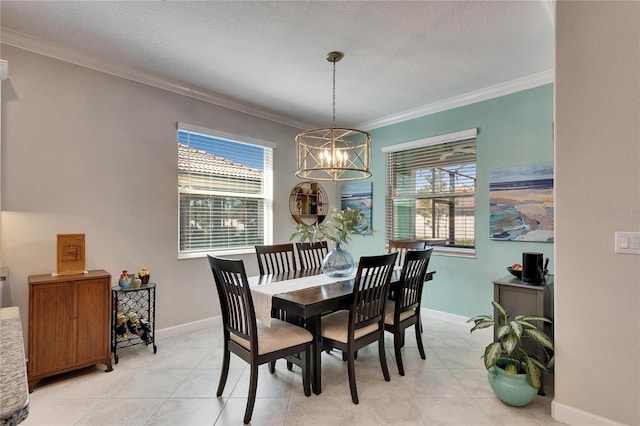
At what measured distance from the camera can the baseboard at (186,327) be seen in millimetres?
3336

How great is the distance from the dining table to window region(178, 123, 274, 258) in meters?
1.37

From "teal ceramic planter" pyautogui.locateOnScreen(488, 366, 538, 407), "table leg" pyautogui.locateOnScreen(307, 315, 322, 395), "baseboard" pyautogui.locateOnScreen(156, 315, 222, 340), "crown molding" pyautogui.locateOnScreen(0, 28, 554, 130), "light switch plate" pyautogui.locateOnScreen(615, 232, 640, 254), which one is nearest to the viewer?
"light switch plate" pyautogui.locateOnScreen(615, 232, 640, 254)

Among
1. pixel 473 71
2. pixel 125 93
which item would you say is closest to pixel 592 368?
pixel 473 71

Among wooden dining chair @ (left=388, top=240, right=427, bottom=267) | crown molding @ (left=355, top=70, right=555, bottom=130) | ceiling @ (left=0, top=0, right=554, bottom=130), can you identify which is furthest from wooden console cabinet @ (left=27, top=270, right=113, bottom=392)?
crown molding @ (left=355, top=70, right=555, bottom=130)

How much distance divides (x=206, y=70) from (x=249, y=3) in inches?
45.7

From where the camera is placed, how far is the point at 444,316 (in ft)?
12.9

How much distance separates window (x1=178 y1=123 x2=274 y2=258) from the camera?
3621mm

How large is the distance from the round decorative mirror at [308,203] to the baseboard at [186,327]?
175cm

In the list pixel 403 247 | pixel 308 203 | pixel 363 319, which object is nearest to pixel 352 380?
pixel 363 319

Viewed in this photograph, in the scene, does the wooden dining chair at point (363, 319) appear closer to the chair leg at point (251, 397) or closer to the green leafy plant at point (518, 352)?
the chair leg at point (251, 397)

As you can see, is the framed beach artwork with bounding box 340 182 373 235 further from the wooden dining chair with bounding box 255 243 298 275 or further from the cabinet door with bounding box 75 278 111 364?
the cabinet door with bounding box 75 278 111 364

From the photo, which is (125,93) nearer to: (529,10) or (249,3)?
(249,3)

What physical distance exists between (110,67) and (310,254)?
2679 millimetres

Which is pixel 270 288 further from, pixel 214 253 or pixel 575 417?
pixel 575 417
